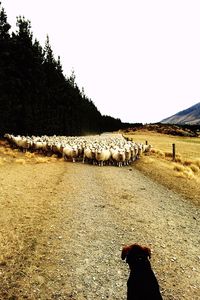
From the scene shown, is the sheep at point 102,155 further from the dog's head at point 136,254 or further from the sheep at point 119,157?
the dog's head at point 136,254

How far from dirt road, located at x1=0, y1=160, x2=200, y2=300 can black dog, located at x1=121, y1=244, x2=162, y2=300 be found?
1.44 m

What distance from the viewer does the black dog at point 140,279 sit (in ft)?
14.5

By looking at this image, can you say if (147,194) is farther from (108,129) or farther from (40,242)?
(108,129)

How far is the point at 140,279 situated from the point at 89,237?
4142mm

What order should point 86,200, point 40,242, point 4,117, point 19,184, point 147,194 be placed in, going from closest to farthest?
point 40,242, point 86,200, point 147,194, point 19,184, point 4,117

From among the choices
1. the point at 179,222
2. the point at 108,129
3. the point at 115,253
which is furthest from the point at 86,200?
the point at 108,129

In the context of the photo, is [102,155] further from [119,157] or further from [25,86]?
[25,86]

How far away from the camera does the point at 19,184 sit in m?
15.5

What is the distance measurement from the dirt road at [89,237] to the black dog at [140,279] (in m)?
1.44

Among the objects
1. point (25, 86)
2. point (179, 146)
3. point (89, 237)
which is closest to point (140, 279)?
point (89, 237)

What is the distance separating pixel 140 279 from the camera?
458 cm

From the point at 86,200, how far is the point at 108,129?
532ft

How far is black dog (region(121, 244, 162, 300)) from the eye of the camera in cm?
442

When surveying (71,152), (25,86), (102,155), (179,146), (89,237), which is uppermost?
(25,86)
